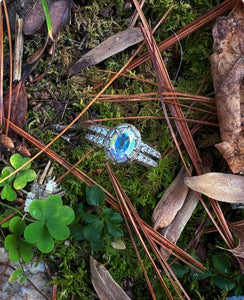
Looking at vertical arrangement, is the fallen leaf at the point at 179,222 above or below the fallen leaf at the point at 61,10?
below

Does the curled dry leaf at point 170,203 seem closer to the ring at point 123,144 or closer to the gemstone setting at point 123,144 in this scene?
the ring at point 123,144

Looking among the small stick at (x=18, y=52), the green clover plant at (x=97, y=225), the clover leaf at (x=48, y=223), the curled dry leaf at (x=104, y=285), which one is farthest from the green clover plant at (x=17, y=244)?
the small stick at (x=18, y=52)

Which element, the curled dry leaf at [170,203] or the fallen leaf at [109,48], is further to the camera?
the fallen leaf at [109,48]

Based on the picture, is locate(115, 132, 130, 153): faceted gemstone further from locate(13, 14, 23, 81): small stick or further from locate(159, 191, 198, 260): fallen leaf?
locate(13, 14, 23, 81): small stick

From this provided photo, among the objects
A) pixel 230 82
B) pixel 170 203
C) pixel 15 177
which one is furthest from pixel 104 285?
pixel 230 82

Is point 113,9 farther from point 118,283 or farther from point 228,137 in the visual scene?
point 118,283

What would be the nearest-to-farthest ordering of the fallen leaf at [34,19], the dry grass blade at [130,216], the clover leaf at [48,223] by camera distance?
1. the clover leaf at [48,223]
2. the dry grass blade at [130,216]
3. the fallen leaf at [34,19]

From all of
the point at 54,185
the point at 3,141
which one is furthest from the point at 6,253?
the point at 3,141
